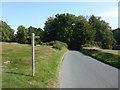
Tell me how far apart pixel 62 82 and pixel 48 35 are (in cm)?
10289

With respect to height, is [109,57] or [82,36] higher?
[82,36]

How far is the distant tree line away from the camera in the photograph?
348ft

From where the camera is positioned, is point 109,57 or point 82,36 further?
point 82,36

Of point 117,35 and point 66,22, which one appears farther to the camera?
point 117,35

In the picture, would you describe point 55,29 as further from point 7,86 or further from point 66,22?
point 7,86

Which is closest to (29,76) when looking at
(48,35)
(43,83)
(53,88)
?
(43,83)

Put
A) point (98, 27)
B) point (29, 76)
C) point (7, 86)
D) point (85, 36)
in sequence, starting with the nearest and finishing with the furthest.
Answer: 1. point (7, 86)
2. point (29, 76)
3. point (85, 36)
4. point (98, 27)

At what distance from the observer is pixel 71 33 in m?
112

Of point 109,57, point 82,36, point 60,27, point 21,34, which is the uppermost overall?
point 60,27

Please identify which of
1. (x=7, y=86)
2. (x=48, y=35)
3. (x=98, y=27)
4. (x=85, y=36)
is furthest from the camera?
(x=98, y=27)

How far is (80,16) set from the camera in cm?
12581

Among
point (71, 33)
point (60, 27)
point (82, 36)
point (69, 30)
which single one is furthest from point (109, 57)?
point (60, 27)

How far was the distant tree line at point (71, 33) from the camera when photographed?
106 meters

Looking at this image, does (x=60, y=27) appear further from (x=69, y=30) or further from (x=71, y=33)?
(x=71, y=33)
